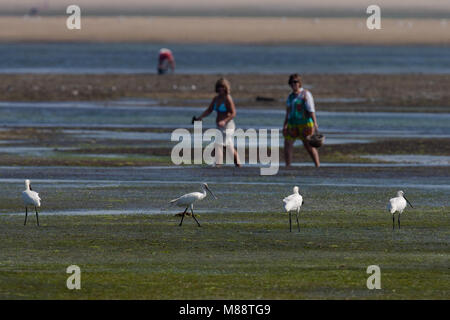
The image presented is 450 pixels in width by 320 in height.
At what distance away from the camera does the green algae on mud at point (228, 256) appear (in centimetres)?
1327

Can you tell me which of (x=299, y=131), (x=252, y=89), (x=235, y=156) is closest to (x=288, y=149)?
(x=299, y=131)

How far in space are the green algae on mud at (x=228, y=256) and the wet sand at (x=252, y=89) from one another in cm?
2645

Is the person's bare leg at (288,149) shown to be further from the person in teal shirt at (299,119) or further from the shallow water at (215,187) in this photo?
the shallow water at (215,187)

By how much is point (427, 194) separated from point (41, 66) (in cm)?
6260

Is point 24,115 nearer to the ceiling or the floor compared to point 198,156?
nearer to the ceiling

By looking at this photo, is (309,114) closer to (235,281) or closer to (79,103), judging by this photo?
(235,281)

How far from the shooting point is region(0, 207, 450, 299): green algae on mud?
13273 mm

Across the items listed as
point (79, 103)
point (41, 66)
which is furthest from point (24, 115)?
point (41, 66)

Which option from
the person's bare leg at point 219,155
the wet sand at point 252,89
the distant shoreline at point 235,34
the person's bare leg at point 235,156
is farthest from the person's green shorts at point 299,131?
the distant shoreline at point 235,34

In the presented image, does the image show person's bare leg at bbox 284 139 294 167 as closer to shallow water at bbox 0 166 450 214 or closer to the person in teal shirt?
the person in teal shirt

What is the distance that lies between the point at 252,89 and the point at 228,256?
41.0m

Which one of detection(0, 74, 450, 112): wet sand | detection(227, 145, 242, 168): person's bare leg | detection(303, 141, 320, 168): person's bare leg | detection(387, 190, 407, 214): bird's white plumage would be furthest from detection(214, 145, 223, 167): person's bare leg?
detection(0, 74, 450, 112): wet sand

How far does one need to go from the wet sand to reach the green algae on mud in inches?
1041
